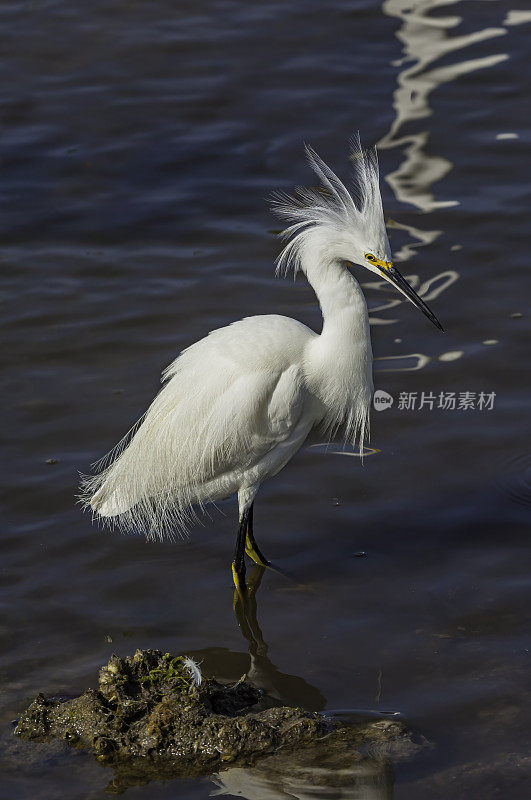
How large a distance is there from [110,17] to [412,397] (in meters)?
7.26

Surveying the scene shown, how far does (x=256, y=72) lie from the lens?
10.5 m

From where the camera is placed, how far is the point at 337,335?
4805mm

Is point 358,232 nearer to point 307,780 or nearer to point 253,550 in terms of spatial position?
point 253,550

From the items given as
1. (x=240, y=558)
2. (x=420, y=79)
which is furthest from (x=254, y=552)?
(x=420, y=79)

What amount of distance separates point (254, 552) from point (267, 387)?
0.90 metres

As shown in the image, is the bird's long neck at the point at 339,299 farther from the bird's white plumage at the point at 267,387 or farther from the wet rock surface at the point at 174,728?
the wet rock surface at the point at 174,728

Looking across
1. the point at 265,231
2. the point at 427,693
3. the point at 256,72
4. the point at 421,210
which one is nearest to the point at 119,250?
the point at 265,231

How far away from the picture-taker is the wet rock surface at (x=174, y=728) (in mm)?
3967

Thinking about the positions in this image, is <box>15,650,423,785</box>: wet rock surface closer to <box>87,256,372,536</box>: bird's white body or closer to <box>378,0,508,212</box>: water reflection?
<box>87,256,372,536</box>: bird's white body

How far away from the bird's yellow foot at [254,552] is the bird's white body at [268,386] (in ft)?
0.86

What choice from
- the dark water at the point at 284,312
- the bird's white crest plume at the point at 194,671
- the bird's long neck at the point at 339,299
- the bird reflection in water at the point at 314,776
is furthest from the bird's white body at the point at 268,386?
the bird reflection in water at the point at 314,776

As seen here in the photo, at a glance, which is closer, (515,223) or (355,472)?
(355,472)

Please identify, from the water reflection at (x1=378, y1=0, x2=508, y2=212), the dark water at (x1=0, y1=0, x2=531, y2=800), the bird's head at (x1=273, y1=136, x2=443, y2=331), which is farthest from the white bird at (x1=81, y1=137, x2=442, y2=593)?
the water reflection at (x1=378, y1=0, x2=508, y2=212)

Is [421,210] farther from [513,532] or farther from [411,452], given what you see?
[513,532]
